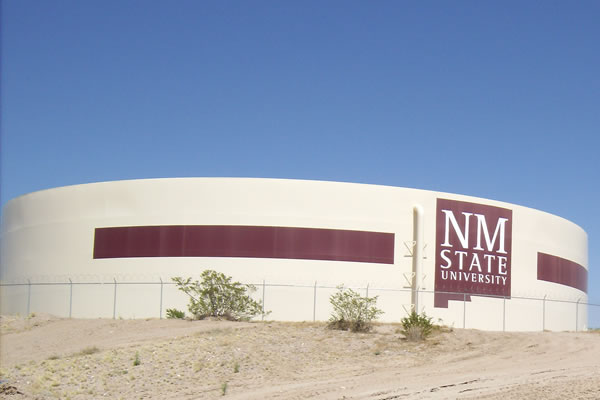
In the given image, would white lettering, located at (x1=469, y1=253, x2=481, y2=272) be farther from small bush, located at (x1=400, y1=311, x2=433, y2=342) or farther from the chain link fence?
small bush, located at (x1=400, y1=311, x2=433, y2=342)

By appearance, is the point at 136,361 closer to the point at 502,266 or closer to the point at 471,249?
the point at 471,249

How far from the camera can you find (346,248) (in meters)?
44.7

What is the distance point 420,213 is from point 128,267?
645 inches

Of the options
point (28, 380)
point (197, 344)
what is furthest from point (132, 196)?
point (28, 380)

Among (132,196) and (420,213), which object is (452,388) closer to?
(420,213)

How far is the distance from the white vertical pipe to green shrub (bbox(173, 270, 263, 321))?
8711mm

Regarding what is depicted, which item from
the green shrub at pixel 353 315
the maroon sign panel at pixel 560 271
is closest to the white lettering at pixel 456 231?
the maroon sign panel at pixel 560 271

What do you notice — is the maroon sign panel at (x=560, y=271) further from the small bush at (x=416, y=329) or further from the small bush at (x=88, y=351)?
the small bush at (x=88, y=351)

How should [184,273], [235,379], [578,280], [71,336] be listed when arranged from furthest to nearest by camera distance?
[578,280] < [184,273] < [71,336] < [235,379]

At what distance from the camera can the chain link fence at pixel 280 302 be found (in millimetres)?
43750

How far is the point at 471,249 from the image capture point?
4738 cm

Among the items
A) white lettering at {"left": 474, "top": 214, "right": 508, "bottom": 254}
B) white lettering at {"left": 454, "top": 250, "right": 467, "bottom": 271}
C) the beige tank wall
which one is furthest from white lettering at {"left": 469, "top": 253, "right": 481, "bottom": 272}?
the beige tank wall

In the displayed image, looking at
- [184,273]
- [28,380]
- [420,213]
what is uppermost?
[420,213]

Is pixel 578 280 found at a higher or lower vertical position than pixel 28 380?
higher
